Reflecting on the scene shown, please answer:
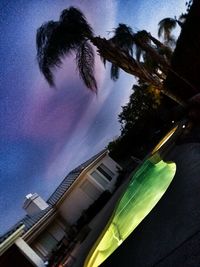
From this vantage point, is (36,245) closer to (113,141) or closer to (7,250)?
(7,250)

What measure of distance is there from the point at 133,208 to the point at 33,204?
22209 mm

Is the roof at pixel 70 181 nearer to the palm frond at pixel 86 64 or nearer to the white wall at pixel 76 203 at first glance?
the white wall at pixel 76 203

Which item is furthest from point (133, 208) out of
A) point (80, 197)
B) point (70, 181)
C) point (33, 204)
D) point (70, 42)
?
point (33, 204)

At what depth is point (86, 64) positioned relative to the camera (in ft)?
46.9

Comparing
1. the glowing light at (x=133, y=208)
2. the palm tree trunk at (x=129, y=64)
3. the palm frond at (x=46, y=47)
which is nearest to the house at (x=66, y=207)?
the palm frond at (x=46, y=47)

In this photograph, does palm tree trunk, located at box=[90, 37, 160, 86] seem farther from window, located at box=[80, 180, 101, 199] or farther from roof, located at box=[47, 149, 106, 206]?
window, located at box=[80, 180, 101, 199]

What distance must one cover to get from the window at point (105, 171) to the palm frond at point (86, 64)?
1108 cm

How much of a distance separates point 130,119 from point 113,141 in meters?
3.40

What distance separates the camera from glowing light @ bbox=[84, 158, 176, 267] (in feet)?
8.63

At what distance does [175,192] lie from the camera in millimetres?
3383

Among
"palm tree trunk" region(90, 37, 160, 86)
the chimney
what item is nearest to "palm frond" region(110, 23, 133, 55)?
"palm tree trunk" region(90, 37, 160, 86)

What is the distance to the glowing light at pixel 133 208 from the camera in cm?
263

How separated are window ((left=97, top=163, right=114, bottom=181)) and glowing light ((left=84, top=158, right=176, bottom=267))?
20128 millimetres

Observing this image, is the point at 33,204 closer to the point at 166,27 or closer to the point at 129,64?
the point at 166,27
